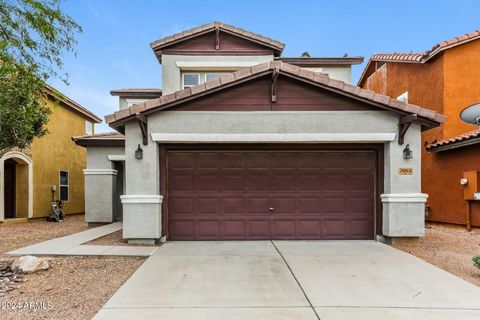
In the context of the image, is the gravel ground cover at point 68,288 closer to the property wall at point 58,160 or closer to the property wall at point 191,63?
the property wall at point 191,63

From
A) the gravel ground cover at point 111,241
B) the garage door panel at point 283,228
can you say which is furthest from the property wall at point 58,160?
the garage door panel at point 283,228

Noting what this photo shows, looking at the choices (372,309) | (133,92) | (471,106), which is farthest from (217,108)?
(471,106)

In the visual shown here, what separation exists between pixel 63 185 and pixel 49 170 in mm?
1522

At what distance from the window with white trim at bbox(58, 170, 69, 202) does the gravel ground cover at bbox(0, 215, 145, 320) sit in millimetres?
11104

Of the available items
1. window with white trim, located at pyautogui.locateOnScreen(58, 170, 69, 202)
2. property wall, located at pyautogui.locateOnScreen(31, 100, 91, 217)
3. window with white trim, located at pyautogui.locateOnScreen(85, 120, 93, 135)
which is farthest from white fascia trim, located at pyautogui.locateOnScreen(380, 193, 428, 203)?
window with white trim, located at pyautogui.locateOnScreen(85, 120, 93, 135)

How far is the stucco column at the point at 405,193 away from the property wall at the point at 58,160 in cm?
1343

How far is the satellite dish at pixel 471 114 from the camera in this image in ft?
35.6

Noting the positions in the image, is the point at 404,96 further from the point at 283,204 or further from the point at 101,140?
the point at 101,140

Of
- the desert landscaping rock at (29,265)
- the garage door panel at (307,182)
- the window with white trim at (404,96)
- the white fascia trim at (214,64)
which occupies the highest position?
the white fascia trim at (214,64)

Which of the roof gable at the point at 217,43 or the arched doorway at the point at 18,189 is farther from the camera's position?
the arched doorway at the point at 18,189

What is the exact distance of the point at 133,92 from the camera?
13938mm

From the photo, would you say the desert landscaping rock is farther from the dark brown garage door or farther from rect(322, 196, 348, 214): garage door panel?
rect(322, 196, 348, 214): garage door panel

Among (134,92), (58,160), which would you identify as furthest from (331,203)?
(58,160)

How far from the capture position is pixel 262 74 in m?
8.00
